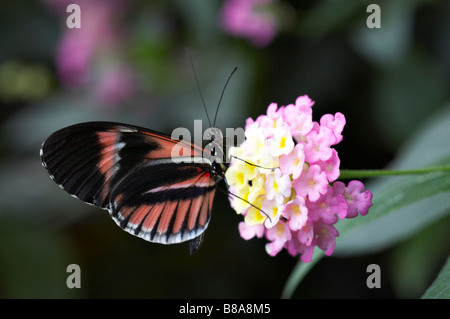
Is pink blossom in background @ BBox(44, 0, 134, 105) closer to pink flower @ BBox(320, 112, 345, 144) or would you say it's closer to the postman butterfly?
the postman butterfly

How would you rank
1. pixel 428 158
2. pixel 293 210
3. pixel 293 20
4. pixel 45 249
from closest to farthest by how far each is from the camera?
1. pixel 293 210
2. pixel 428 158
3. pixel 293 20
4. pixel 45 249

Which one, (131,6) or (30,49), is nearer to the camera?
(131,6)

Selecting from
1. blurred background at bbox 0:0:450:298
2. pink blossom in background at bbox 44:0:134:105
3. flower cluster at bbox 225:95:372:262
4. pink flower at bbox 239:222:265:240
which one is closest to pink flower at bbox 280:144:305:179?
flower cluster at bbox 225:95:372:262

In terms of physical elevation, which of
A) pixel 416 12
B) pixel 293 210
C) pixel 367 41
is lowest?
pixel 293 210

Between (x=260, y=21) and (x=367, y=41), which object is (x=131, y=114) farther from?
(x=367, y=41)

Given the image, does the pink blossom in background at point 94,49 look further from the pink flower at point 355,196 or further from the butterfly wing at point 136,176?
the pink flower at point 355,196

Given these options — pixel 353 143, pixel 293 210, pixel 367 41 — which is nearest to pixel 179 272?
pixel 353 143
